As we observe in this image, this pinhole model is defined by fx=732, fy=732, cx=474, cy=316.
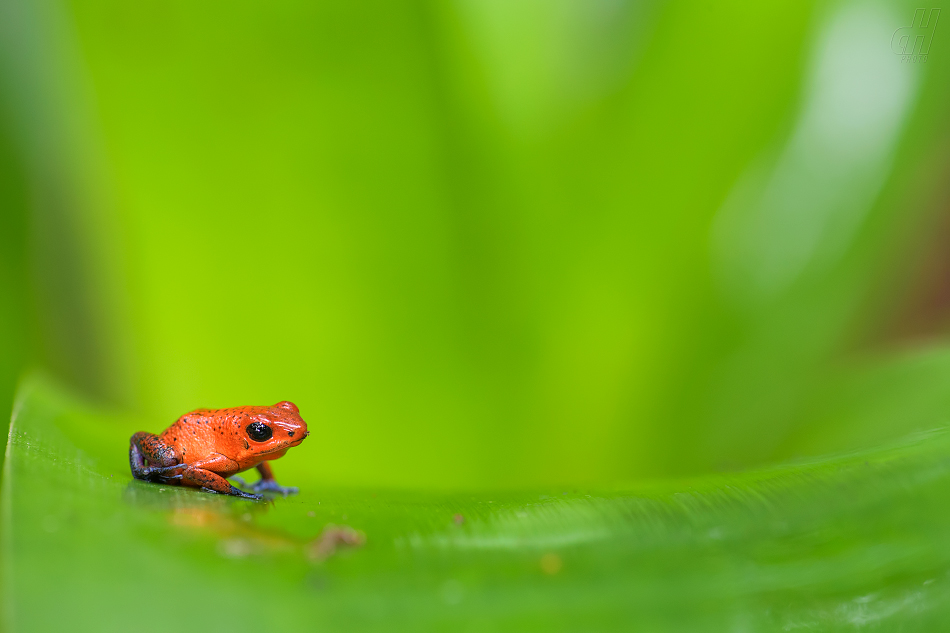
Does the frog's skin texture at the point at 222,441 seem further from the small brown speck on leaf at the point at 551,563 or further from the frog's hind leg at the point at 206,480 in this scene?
the small brown speck on leaf at the point at 551,563

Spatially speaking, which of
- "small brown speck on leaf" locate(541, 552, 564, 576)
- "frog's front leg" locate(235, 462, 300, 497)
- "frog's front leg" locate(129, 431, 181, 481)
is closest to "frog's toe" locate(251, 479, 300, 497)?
"frog's front leg" locate(235, 462, 300, 497)

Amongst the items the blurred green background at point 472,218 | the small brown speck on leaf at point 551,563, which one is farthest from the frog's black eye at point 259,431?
the small brown speck on leaf at point 551,563

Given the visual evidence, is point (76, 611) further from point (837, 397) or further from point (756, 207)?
point (756, 207)

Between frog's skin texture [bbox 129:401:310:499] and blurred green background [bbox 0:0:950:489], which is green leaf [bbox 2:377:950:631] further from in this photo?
blurred green background [bbox 0:0:950:489]

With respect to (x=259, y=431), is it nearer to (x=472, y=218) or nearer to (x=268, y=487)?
(x=268, y=487)

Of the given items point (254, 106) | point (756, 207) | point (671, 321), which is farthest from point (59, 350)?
point (756, 207)

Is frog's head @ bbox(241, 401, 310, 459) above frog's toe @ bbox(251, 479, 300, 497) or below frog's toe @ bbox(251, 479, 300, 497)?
above

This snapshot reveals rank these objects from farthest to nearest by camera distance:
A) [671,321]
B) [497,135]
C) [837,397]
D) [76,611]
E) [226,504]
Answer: [671,321]
[497,135]
[837,397]
[226,504]
[76,611]

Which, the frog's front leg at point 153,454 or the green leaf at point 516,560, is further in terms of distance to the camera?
the frog's front leg at point 153,454
